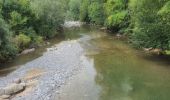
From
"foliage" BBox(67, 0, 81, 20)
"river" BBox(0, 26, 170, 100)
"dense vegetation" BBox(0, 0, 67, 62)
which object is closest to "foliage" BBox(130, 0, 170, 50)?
"river" BBox(0, 26, 170, 100)

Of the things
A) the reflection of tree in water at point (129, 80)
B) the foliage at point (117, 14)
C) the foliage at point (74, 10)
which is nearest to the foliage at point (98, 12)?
the foliage at point (117, 14)

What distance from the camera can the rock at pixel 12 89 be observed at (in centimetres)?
2911

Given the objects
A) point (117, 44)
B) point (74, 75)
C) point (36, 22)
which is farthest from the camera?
point (36, 22)

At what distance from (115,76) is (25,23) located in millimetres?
27995

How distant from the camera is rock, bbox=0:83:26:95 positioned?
95.5ft

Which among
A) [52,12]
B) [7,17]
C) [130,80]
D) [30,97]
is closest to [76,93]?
[30,97]

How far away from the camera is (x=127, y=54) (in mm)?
44438

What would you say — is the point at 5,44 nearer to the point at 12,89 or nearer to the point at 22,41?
the point at 22,41

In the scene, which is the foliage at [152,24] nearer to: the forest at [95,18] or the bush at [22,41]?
the forest at [95,18]

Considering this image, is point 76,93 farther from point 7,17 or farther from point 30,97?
point 7,17

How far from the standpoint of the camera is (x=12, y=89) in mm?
29578

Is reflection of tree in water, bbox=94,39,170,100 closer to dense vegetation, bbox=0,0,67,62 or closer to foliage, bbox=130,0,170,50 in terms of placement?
foliage, bbox=130,0,170,50

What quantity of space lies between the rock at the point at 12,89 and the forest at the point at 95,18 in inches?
481

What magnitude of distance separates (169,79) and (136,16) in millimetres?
14502
